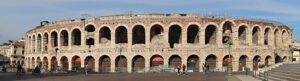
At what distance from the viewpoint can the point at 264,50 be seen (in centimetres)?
5622

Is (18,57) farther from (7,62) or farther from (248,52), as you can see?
(248,52)

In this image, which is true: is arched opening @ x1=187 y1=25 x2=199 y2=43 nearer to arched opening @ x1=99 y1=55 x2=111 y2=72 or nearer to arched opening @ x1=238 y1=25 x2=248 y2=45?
arched opening @ x1=238 y1=25 x2=248 y2=45

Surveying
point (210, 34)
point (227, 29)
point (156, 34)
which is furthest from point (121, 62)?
point (227, 29)

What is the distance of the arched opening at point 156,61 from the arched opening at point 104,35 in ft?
30.7

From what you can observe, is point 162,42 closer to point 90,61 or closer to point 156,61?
point 156,61

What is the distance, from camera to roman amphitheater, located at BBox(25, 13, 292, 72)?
51625 millimetres

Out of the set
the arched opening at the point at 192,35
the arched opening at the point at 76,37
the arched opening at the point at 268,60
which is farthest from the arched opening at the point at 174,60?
the arched opening at the point at 76,37

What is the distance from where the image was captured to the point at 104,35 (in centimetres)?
5681

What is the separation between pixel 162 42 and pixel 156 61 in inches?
129

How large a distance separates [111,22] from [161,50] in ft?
31.5

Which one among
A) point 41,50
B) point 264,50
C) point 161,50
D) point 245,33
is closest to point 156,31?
point 161,50

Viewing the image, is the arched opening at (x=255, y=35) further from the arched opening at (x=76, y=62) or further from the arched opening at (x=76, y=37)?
the arched opening at (x=76, y=37)

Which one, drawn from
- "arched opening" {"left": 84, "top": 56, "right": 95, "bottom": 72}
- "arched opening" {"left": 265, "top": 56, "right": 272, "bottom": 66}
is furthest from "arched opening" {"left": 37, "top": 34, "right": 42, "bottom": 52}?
"arched opening" {"left": 265, "top": 56, "right": 272, "bottom": 66}

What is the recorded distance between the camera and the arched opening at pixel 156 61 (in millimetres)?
51756
